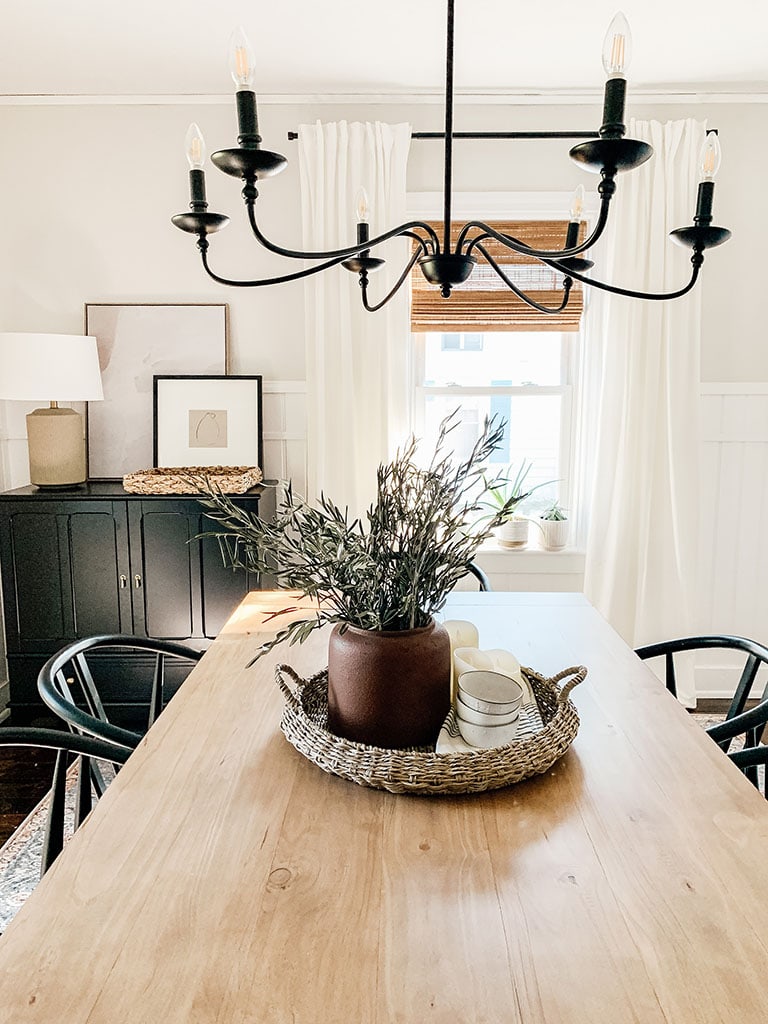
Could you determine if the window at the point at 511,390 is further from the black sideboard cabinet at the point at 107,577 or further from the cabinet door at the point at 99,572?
the cabinet door at the point at 99,572

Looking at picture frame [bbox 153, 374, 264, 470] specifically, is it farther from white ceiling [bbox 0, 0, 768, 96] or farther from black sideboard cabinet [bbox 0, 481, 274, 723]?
white ceiling [bbox 0, 0, 768, 96]

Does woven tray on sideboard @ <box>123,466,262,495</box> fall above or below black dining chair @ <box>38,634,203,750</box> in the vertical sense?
above

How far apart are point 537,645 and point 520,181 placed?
90.4 inches

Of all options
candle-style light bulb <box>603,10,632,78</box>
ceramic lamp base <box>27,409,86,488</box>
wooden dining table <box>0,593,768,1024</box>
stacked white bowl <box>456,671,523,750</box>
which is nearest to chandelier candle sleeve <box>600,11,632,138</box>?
candle-style light bulb <box>603,10,632,78</box>

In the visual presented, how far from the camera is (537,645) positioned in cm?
190

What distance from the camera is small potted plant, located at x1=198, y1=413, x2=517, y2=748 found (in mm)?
1214

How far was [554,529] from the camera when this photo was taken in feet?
11.7

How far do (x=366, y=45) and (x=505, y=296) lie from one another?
1.14 meters

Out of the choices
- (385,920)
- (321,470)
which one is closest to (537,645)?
(385,920)

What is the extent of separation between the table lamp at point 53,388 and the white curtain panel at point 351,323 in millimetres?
908

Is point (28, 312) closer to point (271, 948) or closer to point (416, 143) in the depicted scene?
point (416, 143)

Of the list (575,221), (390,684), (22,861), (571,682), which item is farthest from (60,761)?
(575,221)

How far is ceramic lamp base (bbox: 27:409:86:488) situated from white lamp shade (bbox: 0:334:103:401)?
179mm

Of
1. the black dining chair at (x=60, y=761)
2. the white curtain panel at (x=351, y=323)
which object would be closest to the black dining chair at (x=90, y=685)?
the black dining chair at (x=60, y=761)
